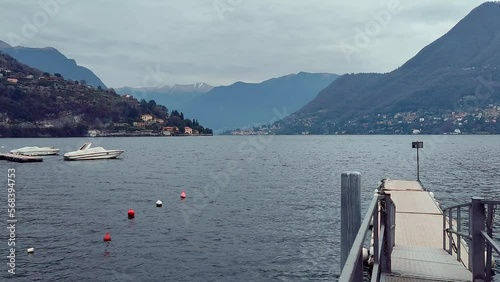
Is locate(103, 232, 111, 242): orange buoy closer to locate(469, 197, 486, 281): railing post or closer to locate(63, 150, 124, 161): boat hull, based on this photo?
locate(469, 197, 486, 281): railing post

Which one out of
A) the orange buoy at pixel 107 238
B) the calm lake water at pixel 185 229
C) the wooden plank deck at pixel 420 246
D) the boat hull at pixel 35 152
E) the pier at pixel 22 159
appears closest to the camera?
the wooden plank deck at pixel 420 246

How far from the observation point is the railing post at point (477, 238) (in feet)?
22.7

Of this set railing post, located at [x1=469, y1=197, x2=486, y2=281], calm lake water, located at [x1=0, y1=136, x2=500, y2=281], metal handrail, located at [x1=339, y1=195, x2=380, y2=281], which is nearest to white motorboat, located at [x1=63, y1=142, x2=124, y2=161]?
calm lake water, located at [x1=0, y1=136, x2=500, y2=281]

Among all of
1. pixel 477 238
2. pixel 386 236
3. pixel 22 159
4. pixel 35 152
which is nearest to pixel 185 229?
pixel 386 236

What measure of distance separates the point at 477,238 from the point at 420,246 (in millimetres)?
6772

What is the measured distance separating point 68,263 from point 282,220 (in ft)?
41.9

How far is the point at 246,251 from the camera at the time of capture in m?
19.7

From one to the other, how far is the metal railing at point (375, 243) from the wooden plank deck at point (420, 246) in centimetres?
57

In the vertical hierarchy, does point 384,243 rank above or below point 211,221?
above

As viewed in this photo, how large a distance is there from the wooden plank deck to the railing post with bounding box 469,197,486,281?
4.46ft

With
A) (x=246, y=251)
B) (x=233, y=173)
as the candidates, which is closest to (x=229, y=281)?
(x=246, y=251)

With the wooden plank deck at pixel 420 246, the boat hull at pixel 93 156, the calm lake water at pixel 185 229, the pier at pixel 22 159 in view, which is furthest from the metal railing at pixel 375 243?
the pier at pixel 22 159

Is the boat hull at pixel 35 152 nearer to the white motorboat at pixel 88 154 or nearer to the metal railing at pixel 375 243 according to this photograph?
the white motorboat at pixel 88 154

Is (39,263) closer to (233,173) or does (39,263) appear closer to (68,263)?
(68,263)
